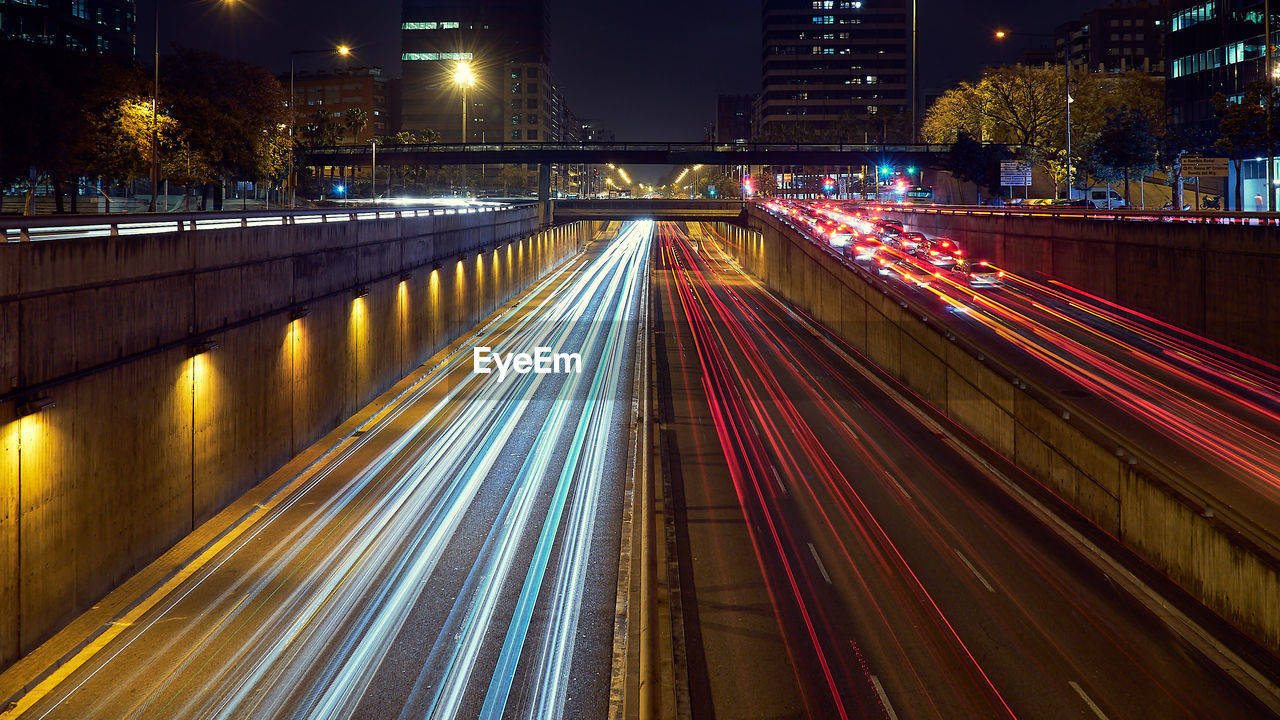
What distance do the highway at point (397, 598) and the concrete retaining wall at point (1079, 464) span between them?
945cm

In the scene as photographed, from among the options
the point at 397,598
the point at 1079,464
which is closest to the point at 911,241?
the point at 1079,464

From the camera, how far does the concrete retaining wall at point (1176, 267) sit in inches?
1113

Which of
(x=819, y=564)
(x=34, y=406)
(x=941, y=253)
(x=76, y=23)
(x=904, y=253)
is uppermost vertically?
(x=76, y=23)

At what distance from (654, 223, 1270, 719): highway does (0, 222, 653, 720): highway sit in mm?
1961

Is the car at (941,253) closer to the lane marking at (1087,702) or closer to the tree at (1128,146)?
the tree at (1128,146)

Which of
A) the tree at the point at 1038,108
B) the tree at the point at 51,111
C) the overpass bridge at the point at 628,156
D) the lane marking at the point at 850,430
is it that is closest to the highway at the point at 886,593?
the lane marking at the point at 850,430

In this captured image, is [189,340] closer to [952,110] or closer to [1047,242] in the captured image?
[1047,242]

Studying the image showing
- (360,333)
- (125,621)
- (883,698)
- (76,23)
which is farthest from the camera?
(76,23)

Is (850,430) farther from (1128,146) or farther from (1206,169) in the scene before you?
(1128,146)

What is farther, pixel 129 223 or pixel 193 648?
pixel 129 223

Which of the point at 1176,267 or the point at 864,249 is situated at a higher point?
the point at 864,249

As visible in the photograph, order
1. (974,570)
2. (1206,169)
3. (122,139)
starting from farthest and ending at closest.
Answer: (1206,169)
(122,139)
(974,570)

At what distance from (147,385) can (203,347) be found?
2.24m

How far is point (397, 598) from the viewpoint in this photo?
16859 mm
